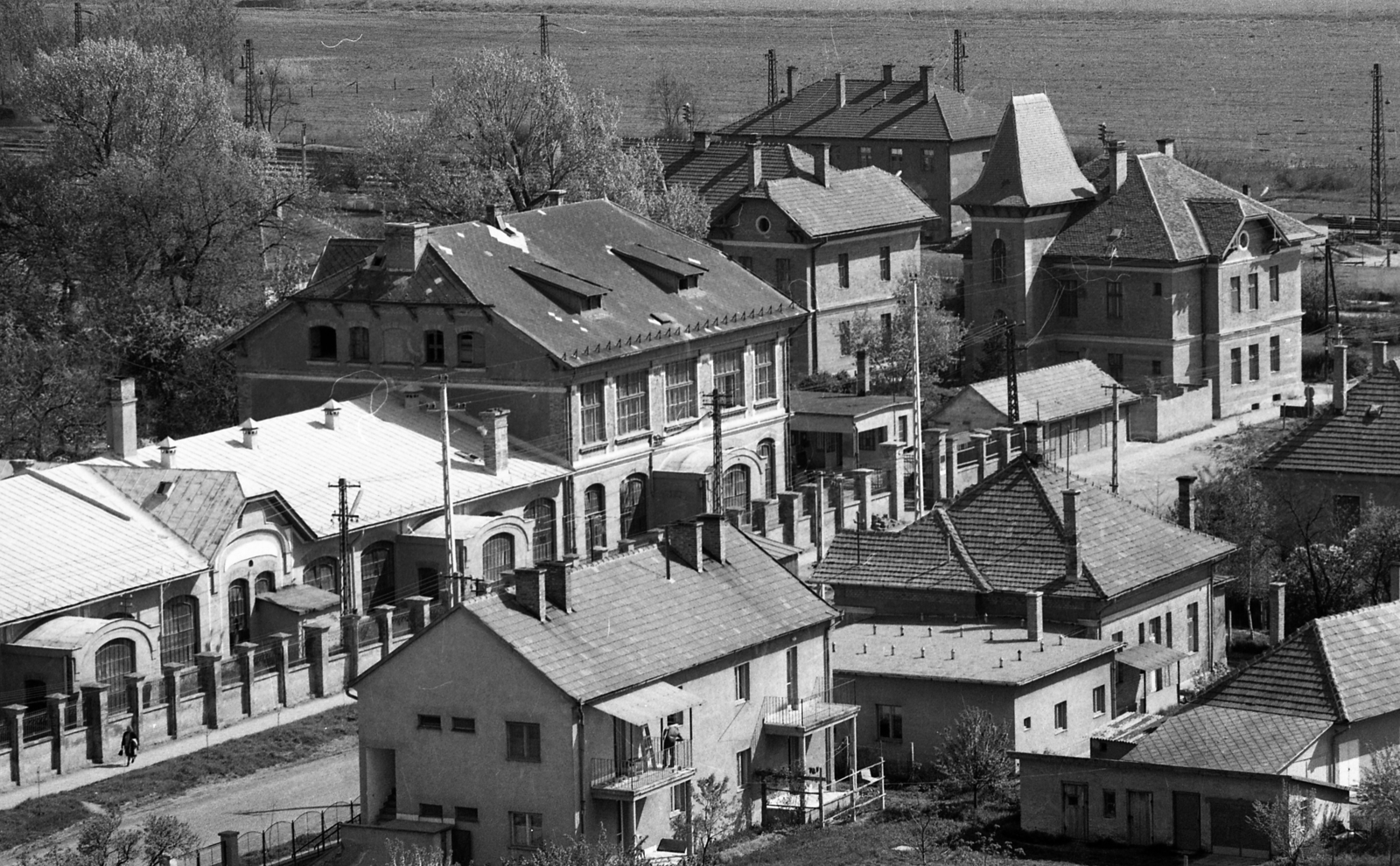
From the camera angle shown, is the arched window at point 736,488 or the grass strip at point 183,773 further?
the arched window at point 736,488

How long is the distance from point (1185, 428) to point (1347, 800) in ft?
122

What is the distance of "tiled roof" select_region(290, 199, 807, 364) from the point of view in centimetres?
7119

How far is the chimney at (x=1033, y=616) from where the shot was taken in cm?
5697

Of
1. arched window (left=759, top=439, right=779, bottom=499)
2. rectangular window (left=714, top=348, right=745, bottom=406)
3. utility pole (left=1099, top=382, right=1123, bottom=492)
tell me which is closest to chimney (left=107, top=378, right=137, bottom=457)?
rectangular window (left=714, top=348, right=745, bottom=406)

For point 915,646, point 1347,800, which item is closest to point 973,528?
point 915,646

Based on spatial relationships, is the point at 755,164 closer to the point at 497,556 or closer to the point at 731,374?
the point at 731,374

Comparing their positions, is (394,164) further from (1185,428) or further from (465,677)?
(465,677)

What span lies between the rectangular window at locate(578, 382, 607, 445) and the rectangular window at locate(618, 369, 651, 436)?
77 centimetres

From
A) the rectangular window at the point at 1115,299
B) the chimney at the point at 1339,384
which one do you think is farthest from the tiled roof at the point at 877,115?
the chimney at the point at 1339,384

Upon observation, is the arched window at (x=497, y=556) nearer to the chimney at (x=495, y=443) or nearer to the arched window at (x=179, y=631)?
the chimney at (x=495, y=443)

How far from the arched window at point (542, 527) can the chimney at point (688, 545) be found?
15.6 meters

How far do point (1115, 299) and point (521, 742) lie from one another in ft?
150

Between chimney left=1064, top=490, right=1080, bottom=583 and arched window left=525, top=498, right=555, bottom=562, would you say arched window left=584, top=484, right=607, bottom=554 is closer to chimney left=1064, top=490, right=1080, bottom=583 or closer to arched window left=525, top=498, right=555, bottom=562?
arched window left=525, top=498, right=555, bottom=562

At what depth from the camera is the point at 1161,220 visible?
3524 inches
